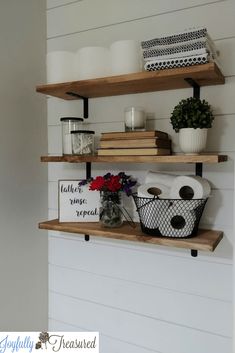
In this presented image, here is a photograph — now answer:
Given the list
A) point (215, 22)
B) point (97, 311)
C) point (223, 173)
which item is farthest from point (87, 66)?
point (97, 311)

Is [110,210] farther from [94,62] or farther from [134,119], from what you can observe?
[94,62]

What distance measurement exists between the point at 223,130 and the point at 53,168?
75 centimetres

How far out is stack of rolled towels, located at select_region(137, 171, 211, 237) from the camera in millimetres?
943

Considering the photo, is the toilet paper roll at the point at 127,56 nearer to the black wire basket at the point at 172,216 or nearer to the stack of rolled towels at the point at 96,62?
the stack of rolled towels at the point at 96,62

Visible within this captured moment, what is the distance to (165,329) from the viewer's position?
116 cm

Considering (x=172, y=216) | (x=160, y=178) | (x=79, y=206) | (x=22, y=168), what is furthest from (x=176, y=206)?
(x=22, y=168)

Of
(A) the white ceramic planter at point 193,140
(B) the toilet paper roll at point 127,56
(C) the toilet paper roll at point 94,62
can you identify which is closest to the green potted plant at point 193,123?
(A) the white ceramic planter at point 193,140

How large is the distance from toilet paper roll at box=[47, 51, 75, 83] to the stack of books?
0.29 metres

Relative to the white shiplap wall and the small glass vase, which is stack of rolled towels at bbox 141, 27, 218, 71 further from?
the small glass vase

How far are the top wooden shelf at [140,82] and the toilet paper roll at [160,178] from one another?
31 centimetres

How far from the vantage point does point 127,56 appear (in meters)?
1.03

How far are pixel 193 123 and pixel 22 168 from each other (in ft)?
2.27

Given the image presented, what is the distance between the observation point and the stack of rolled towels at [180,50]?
0.88m

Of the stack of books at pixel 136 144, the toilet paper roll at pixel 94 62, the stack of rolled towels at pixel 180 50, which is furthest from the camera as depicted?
the toilet paper roll at pixel 94 62
